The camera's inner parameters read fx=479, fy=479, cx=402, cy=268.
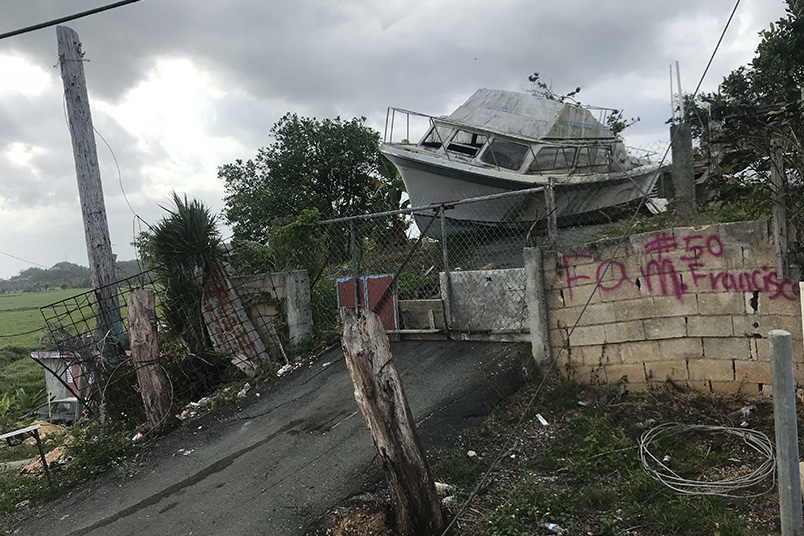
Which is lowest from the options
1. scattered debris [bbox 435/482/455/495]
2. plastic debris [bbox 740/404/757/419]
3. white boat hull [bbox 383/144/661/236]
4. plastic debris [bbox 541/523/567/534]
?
plastic debris [bbox 541/523/567/534]

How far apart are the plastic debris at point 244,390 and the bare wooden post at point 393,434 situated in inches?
159

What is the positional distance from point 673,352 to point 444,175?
663 centimetres

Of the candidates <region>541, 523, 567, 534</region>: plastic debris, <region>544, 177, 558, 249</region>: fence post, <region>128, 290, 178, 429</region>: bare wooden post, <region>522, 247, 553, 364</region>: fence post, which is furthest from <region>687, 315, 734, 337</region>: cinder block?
<region>128, 290, 178, 429</region>: bare wooden post

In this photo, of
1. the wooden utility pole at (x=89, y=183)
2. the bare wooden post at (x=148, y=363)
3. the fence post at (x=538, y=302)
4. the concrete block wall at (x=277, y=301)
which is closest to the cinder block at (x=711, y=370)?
the fence post at (x=538, y=302)

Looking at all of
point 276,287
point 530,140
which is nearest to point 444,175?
point 530,140

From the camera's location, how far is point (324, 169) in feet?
57.1

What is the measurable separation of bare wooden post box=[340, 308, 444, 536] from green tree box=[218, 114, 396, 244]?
13618 mm

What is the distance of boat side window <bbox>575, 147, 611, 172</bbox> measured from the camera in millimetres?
11336

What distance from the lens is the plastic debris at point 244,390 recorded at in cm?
687

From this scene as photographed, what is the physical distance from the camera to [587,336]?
5469 millimetres

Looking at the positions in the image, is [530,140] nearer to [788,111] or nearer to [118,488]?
[788,111]

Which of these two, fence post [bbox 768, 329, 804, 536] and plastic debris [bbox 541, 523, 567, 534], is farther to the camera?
plastic debris [bbox 541, 523, 567, 534]

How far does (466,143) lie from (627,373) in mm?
7335

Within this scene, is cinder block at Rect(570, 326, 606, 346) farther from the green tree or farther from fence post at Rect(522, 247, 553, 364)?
the green tree
